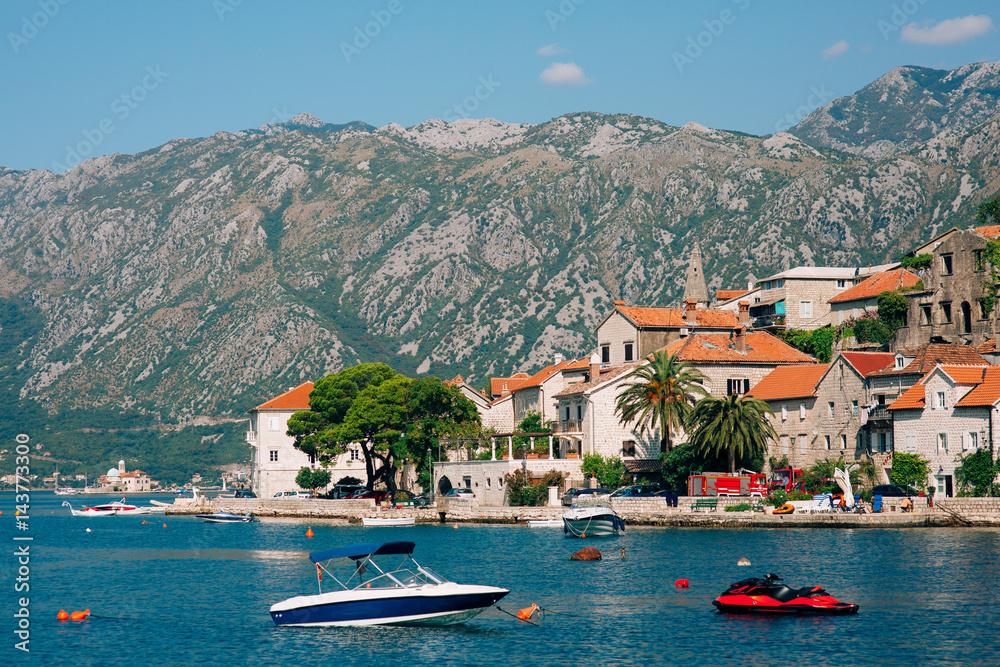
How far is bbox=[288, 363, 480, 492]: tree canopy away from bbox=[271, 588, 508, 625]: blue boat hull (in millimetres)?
69219

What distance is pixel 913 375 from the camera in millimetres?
84312

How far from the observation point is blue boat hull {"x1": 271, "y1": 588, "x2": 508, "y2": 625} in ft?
136

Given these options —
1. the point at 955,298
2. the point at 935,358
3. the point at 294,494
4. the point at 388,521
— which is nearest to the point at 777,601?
the point at 935,358

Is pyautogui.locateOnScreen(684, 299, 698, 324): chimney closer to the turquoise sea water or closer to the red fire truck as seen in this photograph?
the red fire truck

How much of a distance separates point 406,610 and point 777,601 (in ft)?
52.2

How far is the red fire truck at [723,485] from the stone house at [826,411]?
242 inches

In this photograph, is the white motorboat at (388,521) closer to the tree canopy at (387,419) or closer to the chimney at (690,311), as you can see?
the tree canopy at (387,419)

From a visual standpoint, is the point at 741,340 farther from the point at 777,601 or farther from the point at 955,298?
the point at 777,601

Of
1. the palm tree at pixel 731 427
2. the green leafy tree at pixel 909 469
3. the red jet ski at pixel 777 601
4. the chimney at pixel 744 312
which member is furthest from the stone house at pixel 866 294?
the red jet ski at pixel 777 601

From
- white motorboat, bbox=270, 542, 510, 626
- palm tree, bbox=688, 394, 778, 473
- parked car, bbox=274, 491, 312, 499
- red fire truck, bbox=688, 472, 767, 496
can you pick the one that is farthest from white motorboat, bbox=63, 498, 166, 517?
white motorboat, bbox=270, 542, 510, 626

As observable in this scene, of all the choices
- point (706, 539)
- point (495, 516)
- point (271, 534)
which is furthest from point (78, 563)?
point (706, 539)

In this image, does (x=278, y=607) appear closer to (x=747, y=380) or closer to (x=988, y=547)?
(x=988, y=547)

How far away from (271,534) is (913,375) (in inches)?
2267

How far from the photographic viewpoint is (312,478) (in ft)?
435
